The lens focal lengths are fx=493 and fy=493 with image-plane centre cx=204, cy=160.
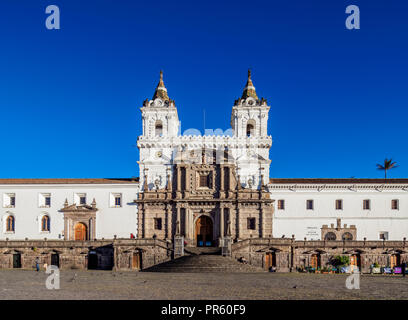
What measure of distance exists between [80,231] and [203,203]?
545 inches

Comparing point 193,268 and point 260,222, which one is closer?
point 193,268

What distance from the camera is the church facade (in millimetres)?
53750

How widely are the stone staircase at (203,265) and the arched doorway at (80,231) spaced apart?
11.0 metres

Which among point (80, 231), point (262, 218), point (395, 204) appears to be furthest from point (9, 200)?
point (395, 204)

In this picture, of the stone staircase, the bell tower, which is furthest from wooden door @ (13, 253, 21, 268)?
the bell tower

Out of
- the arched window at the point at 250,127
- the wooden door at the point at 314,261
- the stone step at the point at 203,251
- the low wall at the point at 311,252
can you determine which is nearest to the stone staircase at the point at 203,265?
the stone step at the point at 203,251

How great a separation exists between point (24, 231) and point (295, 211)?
2983cm

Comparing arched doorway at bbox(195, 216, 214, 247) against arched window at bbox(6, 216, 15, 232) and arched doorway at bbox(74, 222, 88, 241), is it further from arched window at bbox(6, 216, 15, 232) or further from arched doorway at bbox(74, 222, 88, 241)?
arched window at bbox(6, 216, 15, 232)

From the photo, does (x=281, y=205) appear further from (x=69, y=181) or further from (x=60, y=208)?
(x=60, y=208)

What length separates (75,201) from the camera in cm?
5462

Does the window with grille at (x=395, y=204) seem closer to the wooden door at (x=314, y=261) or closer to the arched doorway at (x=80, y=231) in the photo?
the wooden door at (x=314, y=261)

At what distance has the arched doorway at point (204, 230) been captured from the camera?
5472 centimetres
